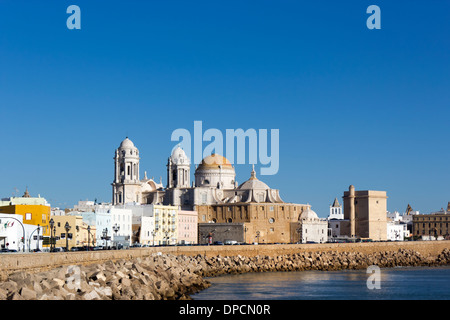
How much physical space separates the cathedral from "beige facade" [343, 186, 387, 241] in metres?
15.3

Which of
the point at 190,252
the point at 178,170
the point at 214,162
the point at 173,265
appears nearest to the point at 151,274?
the point at 173,265

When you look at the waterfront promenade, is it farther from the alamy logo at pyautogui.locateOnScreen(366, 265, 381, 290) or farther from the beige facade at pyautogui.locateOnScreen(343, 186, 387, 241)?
the beige facade at pyautogui.locateOnScreen(343, 186, 387, 241)

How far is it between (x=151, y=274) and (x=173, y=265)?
908cm

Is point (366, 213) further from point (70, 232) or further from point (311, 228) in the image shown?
point (70, 232)

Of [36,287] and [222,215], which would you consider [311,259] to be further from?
[36,287]

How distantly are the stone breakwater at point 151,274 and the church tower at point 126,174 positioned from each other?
35837 mm

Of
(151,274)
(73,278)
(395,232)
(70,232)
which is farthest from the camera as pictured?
(395,232)

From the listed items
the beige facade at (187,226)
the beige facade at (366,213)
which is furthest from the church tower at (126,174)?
the beige facade at (366,213)

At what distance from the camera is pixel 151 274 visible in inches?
1795

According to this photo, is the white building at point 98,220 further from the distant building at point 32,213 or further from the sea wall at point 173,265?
the sea wall at point 173,265

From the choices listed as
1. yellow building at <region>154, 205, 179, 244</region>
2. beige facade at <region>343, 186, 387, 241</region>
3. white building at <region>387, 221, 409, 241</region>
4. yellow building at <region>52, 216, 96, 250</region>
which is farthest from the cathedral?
white building at <region>387, 221, 409, 241</region>

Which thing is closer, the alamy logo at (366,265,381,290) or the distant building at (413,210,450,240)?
the alamy logo at (366,265,381,290)

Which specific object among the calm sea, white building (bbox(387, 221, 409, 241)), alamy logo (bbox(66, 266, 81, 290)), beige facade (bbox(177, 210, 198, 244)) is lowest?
white building (bbox(387, 221, 409, 241))

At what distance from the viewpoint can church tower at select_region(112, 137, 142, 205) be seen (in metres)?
112
